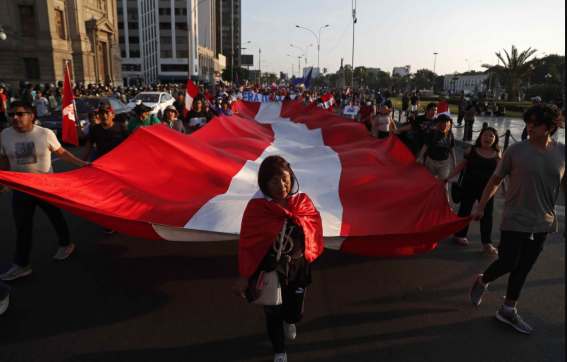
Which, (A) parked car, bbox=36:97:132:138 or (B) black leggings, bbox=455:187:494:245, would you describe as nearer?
(B) black leggings, bbox=455:187:494:245

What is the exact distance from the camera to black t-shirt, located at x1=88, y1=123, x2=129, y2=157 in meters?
5.62

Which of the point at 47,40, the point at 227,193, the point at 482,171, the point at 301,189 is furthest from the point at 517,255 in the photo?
the point at 47,40

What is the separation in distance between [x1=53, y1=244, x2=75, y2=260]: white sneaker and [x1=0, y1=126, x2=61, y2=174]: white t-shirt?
1.01m

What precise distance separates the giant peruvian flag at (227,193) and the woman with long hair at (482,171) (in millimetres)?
459

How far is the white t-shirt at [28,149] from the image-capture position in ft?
13.8

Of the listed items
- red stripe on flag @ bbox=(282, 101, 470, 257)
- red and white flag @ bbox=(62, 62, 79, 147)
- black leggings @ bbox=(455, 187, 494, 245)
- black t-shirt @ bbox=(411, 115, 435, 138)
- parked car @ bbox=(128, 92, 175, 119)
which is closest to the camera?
red stripe on flag @ bbox=(282, 101, 470, 257)

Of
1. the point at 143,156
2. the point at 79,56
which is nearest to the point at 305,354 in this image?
the point at 143,156

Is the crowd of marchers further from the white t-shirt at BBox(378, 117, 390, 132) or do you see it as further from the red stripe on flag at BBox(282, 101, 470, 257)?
the white t-shirt at BBox(378, 117, 390, 132)

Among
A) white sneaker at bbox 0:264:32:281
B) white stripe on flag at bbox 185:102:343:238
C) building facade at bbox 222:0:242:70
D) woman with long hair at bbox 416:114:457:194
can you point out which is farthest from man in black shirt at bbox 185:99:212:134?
building facade at bbox 222:0:242:70

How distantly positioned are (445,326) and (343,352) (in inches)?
39.8

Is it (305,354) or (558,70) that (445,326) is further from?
(558,70)

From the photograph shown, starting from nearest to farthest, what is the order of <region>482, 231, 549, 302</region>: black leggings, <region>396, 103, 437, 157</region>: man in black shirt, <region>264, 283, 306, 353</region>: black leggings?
1. <region>264, 283, 306, 353</region>: black leggings
2. <region>482, 231, 549, 302</region>: black leggings
3. <region>396, 103, 437, 157</region>: man in black shirt

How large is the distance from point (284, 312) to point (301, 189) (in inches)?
107

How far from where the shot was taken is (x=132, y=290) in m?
4.15
